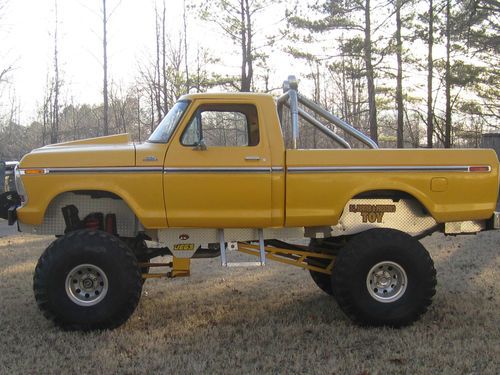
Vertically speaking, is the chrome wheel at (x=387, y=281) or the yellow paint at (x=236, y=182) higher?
the yellow paint at (x=236, y=182)

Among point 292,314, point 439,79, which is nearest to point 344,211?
point 292,314

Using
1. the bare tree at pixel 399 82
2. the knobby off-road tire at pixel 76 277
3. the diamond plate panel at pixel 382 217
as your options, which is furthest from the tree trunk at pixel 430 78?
the knobby off-road tire at pixel 76 277

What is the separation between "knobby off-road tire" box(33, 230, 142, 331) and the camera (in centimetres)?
505

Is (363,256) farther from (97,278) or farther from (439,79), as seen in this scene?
(439,79)

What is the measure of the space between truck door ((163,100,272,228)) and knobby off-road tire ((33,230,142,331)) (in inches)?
25.6

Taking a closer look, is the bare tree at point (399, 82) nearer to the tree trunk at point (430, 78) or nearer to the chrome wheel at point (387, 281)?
the tree trunk at point (430, 78)

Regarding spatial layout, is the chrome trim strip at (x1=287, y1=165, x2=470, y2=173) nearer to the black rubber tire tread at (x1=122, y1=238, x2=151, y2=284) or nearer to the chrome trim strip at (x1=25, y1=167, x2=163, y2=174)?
the chrome trim strip at (x1=25, y1=167, x2=163, y2=174)

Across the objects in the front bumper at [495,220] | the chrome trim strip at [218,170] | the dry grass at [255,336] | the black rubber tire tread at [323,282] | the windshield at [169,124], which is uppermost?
the windshield at [169,124]

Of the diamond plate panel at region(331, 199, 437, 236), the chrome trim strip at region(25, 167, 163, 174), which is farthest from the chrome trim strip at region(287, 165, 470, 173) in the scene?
the chrome trim strip at region(25, 167, 163, 174)

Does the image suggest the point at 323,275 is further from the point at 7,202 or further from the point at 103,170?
the point at 7,202

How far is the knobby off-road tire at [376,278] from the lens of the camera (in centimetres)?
523

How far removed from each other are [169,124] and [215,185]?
2.87ft

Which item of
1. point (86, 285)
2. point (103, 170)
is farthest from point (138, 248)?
point (103, 170)

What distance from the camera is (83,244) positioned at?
5105 millimetres
